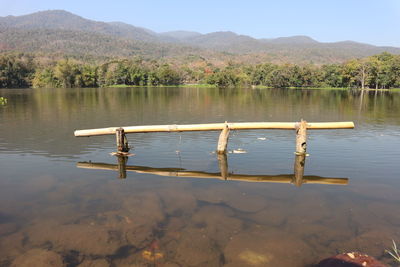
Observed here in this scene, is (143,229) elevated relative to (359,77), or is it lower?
lower

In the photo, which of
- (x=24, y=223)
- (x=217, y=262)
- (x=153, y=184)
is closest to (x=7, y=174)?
(x=24, y=223)

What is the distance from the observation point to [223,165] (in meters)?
14.9

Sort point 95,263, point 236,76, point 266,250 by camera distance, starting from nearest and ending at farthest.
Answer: point 95,263 → point 266,250 → point 236,76

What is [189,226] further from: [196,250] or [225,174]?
[225,174]

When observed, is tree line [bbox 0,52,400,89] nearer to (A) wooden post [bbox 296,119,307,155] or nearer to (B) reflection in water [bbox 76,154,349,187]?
(A) wooden post [bbox 296,119,307,155]

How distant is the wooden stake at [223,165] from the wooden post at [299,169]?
2.91m

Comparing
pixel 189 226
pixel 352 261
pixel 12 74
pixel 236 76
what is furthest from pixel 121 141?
pixel 12 74

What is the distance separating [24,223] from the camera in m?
9.26

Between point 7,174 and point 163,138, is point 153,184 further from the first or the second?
point 163,138

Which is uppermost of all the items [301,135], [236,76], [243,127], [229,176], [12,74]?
[236,76]

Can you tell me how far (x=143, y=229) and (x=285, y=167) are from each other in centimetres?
812

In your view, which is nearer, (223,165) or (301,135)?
(223,165)

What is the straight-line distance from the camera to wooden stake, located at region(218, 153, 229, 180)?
13.5 meters

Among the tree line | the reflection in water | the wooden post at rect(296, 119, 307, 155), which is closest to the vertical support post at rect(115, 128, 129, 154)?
the reflection in water
